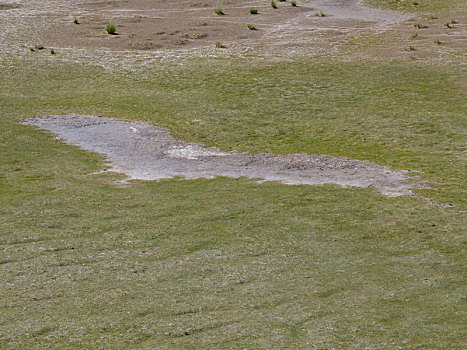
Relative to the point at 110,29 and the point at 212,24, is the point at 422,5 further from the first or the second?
the point at 110,29

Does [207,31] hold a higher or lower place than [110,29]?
lower

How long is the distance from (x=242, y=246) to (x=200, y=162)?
248 inches

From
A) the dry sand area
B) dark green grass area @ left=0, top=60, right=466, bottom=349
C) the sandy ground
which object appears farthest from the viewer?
the dry sand area

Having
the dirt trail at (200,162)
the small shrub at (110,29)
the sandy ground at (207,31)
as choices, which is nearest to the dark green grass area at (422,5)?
the sandy ground at (207,31)

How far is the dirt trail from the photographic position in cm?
1452

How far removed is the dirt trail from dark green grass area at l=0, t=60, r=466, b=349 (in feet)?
2.10

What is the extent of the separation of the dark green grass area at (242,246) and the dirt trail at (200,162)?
64 centimetres

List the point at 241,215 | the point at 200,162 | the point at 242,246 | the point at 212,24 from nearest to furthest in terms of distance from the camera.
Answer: the point at 242,246 → the point at 241,215 → the point at 200,162 → the point at 212,24

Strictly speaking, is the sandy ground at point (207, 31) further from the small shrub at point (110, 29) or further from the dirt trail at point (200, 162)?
the dirt trail at point (200, 162)

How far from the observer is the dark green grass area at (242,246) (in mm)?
7629

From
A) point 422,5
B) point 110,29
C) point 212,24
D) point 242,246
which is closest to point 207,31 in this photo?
point 212,24

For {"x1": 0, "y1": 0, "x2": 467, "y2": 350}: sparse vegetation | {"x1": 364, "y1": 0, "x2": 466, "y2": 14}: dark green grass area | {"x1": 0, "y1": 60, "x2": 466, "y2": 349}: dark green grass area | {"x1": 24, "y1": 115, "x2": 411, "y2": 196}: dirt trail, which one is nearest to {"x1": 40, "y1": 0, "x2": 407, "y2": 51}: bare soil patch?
{"x1": 364, "y1": 0, "x2": 466, "y2": 14}: dark green grass area

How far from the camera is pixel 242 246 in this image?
408 inches

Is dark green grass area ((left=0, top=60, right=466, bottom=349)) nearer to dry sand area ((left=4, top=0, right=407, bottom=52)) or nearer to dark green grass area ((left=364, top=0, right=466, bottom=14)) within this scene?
dry sand area ((left=4, top=0, right=407, bottom=52))
